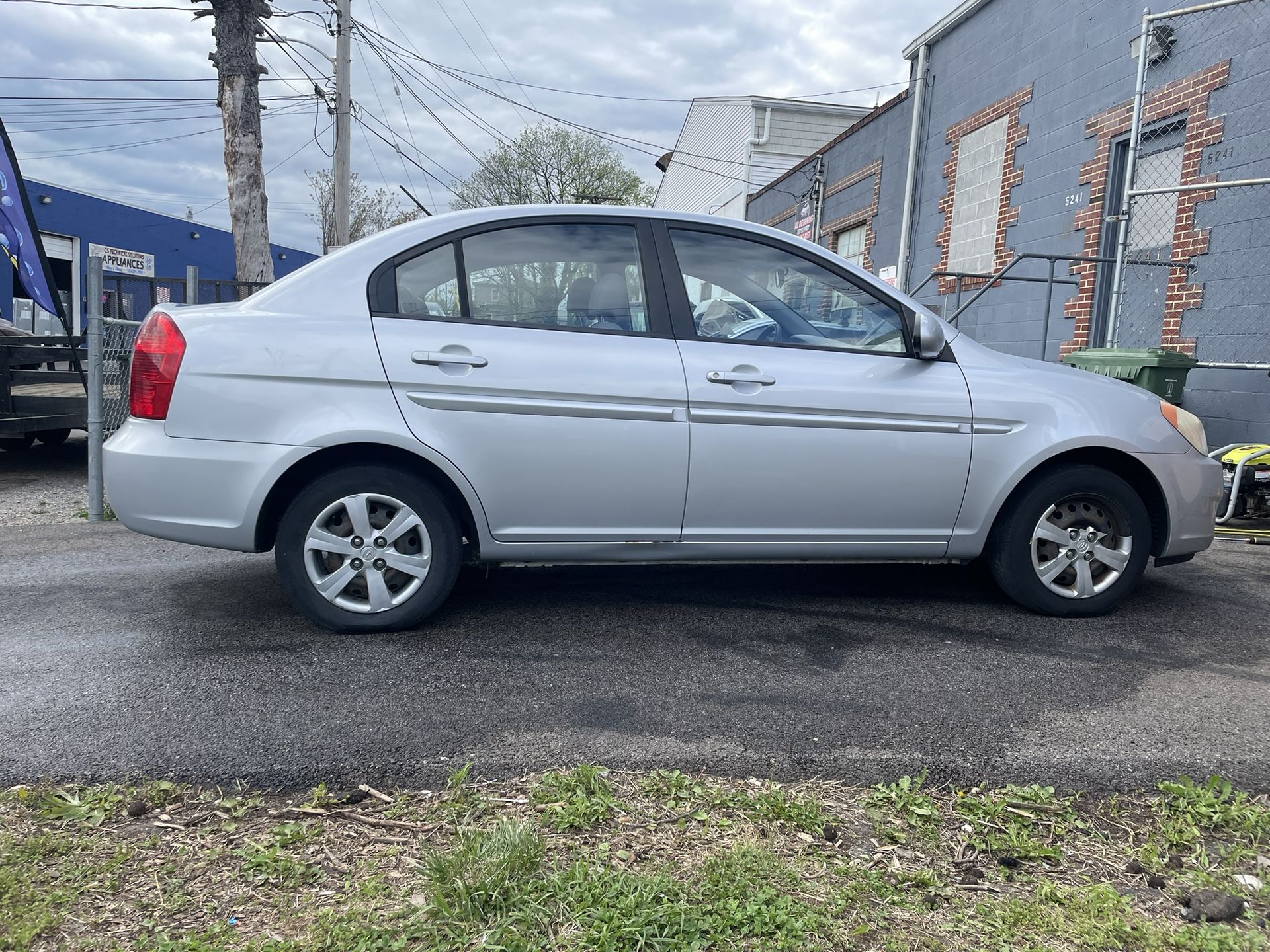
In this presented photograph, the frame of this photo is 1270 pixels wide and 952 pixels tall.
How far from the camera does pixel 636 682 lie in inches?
135

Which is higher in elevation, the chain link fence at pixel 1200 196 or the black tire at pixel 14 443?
the chain link fence at pixel 1200 196

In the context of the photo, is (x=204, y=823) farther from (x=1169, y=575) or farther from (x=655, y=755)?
(x=1169, y=575)

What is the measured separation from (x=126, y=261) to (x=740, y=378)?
104 feet

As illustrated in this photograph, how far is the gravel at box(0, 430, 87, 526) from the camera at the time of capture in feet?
22.2

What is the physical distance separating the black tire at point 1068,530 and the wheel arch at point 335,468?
7.59ft

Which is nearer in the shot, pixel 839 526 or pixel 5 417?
pixel 839 526

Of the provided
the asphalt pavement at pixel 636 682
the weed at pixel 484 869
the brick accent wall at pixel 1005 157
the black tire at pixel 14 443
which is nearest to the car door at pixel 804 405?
the asphalt pavement at pixel 636 682

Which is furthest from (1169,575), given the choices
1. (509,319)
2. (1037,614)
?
(509,319)

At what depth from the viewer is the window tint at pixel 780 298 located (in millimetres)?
4145

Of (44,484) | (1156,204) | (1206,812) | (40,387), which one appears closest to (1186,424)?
(1206,812)

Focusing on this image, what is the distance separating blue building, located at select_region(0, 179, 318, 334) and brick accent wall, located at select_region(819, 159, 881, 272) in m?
14.1

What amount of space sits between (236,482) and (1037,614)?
3.44 m

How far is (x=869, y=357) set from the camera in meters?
4.15

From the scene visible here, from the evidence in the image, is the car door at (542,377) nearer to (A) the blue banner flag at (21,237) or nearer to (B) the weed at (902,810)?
(B) the weed at (902,810)
